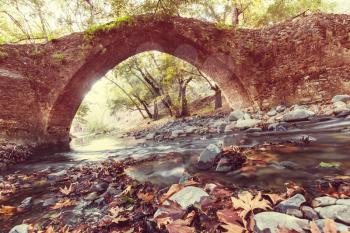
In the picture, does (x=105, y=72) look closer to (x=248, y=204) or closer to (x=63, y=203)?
(x=63, y=203)

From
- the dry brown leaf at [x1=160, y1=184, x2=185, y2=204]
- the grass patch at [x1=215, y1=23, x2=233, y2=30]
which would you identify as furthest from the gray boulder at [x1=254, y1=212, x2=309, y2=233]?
the grass patch at [x1=215, y1=23, x2=233, y2=30]

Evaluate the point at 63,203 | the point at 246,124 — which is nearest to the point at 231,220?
the point at 63,203

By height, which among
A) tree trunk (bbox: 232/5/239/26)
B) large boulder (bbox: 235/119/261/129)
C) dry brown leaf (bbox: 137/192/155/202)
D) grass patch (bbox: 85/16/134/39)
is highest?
tree trunk (bbox: 232/5/239/26)

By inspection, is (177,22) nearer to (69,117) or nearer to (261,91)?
(261,91)

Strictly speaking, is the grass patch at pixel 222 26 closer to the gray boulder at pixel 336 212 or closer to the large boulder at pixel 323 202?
the large boulder at pixel 323 202

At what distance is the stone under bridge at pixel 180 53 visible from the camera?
26.9 ft

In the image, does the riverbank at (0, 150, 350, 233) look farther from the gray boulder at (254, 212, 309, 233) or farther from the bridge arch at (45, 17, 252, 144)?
the bridge arch at (45, 17, 252, 144)

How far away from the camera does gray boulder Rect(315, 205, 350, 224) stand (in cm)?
133

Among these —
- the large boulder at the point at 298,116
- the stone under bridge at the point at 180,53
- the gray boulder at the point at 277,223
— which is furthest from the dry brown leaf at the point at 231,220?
the stone under bridge at the point at 180,53

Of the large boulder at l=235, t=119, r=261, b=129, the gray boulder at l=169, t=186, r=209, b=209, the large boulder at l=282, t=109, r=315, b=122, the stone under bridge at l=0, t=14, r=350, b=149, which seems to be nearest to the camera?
the gray boulder at l=169, t=186, r=209, b=209

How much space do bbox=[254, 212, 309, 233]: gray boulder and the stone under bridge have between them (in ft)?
27.6

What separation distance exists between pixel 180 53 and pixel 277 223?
10486mm

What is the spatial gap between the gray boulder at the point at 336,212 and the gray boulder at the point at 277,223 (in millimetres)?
149

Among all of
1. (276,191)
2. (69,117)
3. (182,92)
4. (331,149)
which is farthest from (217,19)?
(276,191)
